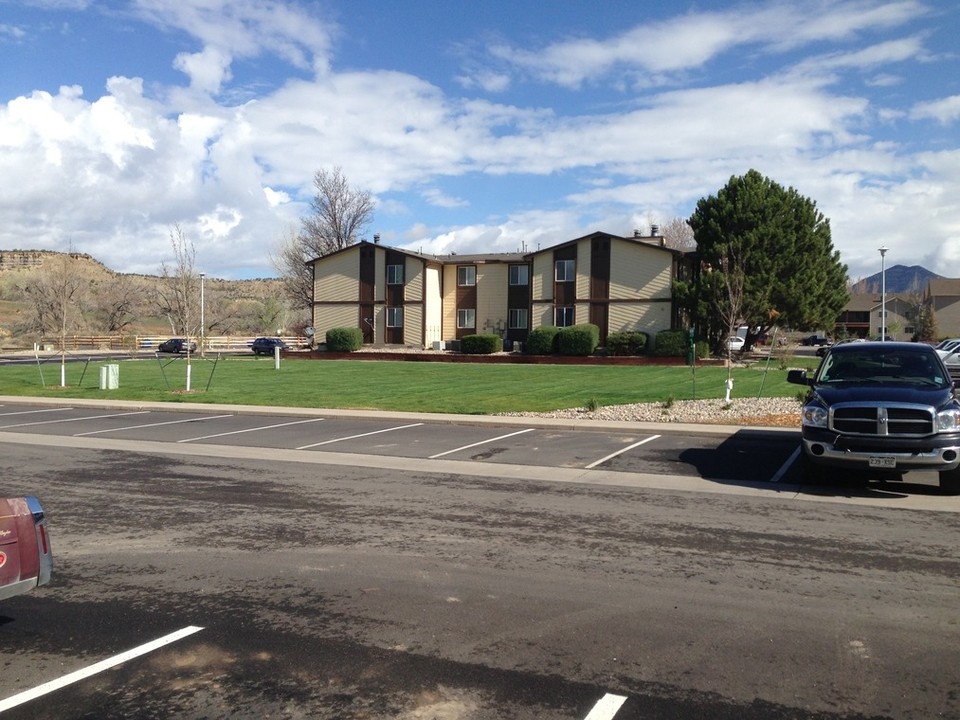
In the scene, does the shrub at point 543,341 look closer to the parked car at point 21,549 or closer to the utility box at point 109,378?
the utility box at point 109,378

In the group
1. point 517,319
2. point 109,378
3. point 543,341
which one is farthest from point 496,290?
point 109,378

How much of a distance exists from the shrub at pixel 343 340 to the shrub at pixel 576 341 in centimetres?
1423

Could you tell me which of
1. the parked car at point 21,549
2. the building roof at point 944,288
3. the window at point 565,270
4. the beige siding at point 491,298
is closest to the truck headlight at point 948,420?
the parked car at point 21,549

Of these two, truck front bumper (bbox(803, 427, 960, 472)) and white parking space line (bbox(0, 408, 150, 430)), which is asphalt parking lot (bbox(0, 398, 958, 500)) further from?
truck front bumper (bbox(803, 427, 960, 472))

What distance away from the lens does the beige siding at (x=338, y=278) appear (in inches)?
2266

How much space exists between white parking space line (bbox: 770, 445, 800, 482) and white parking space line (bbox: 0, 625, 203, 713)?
351 inches

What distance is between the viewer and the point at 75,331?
7969 cm

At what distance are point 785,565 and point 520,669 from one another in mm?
3441

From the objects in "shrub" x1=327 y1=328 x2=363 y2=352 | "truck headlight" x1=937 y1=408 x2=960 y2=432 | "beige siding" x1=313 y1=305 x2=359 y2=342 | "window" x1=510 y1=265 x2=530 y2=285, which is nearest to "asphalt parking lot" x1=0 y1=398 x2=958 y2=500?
"truck headlight" x1=937 y1=408 x2=960 y2=432

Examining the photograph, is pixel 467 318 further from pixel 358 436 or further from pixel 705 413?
pixel 358 436

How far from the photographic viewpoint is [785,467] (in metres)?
12.8

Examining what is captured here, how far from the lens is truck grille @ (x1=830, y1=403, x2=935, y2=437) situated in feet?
33.4

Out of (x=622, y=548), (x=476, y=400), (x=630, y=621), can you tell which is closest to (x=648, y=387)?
(x=476, y=400)

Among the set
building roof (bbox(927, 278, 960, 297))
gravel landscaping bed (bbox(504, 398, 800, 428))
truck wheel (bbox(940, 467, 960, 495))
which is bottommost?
truck wheel (bbox(940, 467, 960, 495))
